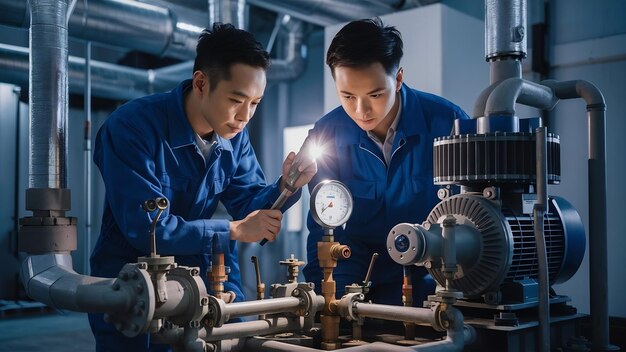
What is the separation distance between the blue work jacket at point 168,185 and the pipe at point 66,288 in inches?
5.8

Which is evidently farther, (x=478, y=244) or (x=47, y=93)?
(x=47, y=93)

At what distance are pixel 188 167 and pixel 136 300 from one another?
0.70 m

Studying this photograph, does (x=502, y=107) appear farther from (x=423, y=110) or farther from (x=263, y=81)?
(x=263, y=81)

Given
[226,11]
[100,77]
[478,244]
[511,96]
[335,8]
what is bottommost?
[478,244]

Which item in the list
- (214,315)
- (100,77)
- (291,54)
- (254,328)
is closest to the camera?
(214,315)

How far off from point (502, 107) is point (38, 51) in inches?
49.8

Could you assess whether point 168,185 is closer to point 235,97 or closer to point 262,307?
point 235,97

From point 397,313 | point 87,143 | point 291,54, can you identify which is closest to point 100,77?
point 87,143

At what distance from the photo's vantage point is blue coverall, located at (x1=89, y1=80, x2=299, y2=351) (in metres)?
1.59

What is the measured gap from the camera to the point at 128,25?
4.16 metres

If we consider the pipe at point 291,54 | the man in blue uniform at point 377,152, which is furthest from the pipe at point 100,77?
the man in blue uniform at point 377,152

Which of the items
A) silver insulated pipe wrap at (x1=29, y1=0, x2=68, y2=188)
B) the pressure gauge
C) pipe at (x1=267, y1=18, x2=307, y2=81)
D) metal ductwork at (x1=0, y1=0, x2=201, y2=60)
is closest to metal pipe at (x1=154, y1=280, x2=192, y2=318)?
the pressure gauge

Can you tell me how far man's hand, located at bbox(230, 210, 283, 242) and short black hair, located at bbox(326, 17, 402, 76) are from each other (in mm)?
453

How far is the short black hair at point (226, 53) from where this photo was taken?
1716mm
